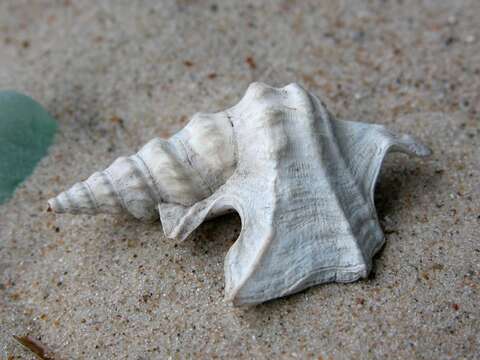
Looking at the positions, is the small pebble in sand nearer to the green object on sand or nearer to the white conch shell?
the white conch shell

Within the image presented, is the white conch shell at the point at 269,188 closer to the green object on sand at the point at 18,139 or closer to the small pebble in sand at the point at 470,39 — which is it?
the green object on sand at the point at 18,139

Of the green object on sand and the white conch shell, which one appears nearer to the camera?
the white conch shell

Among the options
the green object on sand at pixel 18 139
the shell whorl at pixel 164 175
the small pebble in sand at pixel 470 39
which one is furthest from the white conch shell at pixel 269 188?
the small pebble in sand at pixel 470 39

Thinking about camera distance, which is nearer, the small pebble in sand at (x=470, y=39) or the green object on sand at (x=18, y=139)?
the green object on sand at (x=18, y=139)

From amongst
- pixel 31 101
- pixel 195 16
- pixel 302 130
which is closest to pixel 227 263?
pixel 302 130

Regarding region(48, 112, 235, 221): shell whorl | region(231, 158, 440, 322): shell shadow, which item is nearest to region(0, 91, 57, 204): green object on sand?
region(48, 112, 235, 221): shell whorl

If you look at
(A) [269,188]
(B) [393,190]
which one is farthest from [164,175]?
(B) [393,190]
